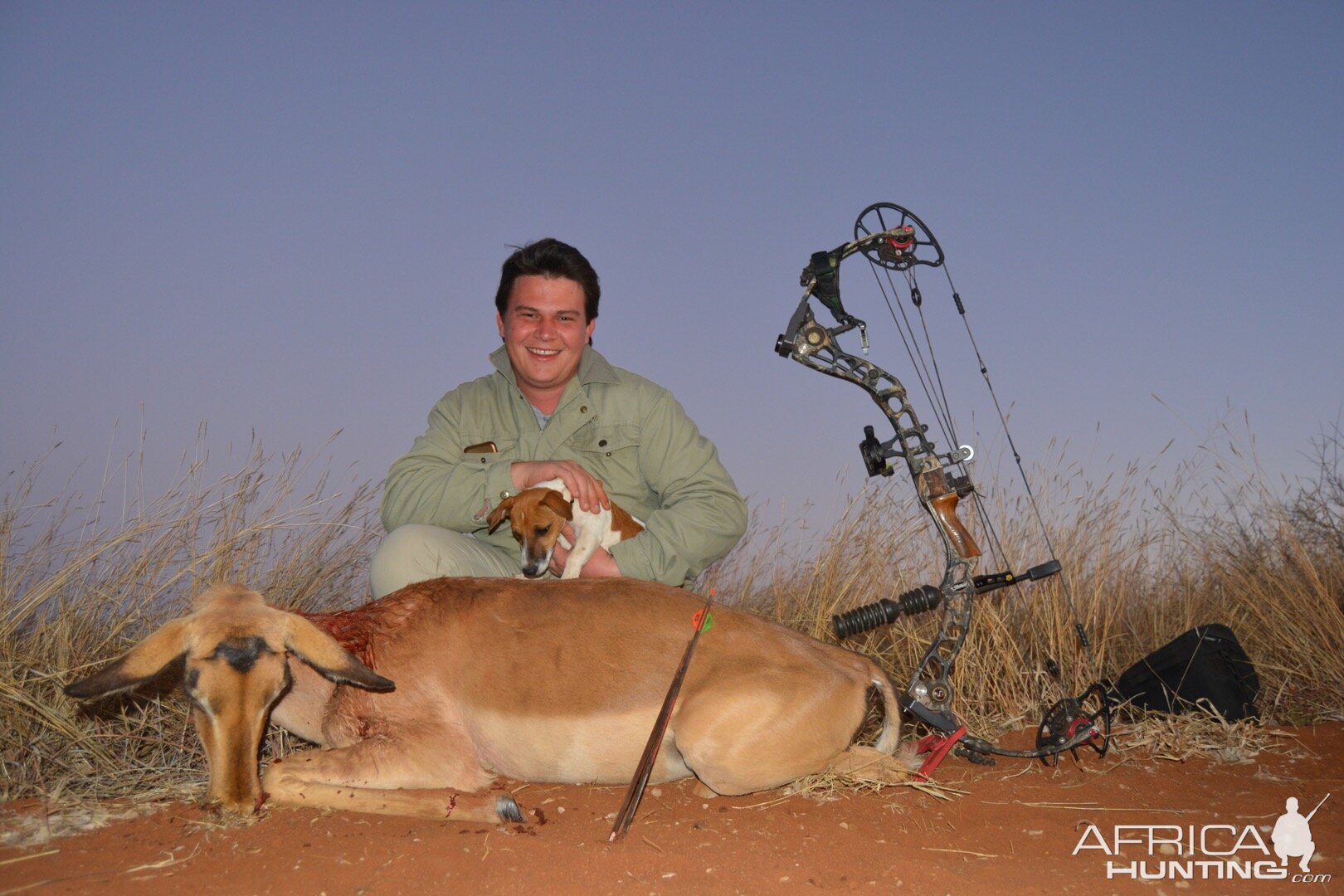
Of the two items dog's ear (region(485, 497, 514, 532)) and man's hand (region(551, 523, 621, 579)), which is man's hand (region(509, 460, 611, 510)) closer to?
dog's ear (region(485, 497, 514, 532))

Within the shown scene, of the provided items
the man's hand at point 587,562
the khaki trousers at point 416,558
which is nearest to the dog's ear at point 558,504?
the man's hand at point 587,562

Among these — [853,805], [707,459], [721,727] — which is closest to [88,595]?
[707,459]

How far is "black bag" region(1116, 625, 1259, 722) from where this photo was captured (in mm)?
5496

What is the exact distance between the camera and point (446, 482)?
5.48 meters

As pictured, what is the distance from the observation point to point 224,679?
3461 millimetres

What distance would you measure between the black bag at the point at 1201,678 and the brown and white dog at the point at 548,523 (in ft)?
10.2

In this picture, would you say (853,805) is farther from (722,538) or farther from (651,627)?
(722,538)

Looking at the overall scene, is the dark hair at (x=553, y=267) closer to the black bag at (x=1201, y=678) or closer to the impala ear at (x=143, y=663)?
the impala ear at (x=143, y=663)

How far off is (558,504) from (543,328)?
98 centimetres

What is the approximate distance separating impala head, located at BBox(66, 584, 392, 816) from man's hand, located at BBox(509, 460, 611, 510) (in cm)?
196

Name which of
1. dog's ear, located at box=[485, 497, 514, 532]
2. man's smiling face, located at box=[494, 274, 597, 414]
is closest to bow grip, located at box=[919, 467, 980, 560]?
man's smiling face, located at box=[494, 274, 597, 414]

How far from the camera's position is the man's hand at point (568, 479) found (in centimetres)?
534

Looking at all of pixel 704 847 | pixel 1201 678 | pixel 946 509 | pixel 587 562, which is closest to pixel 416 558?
pixel 587 562

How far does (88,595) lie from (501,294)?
284 cm
